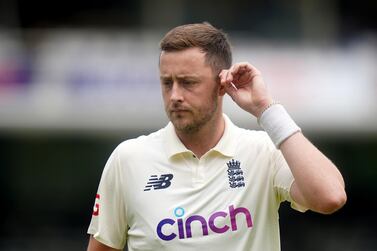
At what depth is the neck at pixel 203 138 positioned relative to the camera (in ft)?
Result: 16.1

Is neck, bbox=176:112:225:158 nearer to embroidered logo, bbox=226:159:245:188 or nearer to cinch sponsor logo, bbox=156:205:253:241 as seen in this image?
embroidered logo, bbox=226:159:245:188

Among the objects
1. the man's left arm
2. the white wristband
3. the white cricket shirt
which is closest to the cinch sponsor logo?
the white cricket shirt

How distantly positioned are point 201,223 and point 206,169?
10.7 inches

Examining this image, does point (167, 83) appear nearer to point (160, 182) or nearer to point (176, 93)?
point (176, 93)

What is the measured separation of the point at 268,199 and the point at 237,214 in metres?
0.16

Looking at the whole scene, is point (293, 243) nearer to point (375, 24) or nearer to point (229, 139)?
point (375, 24)

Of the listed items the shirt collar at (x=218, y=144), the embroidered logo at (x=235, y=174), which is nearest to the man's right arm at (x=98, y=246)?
the shirt collar at (x=218, y=144)

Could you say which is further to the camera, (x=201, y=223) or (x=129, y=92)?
(x=129, y=92)

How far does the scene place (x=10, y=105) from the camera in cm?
1653

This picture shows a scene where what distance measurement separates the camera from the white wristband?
15.1ft

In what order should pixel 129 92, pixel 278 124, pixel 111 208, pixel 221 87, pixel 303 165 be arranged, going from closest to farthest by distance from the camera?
pixel 303 165
pixel 278 124
pixel 221 87
pixel 111 208
pixel 129 92

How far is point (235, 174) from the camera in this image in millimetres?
4848

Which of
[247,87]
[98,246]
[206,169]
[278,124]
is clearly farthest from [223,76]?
[98,246]

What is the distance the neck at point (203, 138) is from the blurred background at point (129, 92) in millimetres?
10934
